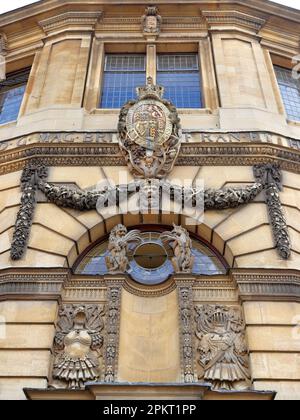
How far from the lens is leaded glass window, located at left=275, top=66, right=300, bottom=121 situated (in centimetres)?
1817

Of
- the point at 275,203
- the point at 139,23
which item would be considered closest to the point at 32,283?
the point at 275,203

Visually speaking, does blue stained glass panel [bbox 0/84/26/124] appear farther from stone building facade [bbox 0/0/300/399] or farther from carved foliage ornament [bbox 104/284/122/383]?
carved foliage ornament [bbox 104/284/122/383]

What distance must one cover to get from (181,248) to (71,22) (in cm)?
1160

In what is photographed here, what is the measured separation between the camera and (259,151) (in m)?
14.8

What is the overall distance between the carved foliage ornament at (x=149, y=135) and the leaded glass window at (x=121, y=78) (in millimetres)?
2240

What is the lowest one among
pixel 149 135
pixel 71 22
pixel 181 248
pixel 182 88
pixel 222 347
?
pixel 222 347

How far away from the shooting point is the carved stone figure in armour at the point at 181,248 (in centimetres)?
1273

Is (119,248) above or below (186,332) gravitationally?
above

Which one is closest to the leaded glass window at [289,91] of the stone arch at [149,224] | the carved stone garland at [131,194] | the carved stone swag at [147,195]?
the carved stone swag at [147,195]

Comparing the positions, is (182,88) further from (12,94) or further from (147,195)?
(12,94)

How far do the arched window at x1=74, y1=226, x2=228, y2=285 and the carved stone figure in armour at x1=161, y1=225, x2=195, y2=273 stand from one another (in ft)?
0.90

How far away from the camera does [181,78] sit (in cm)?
1877
